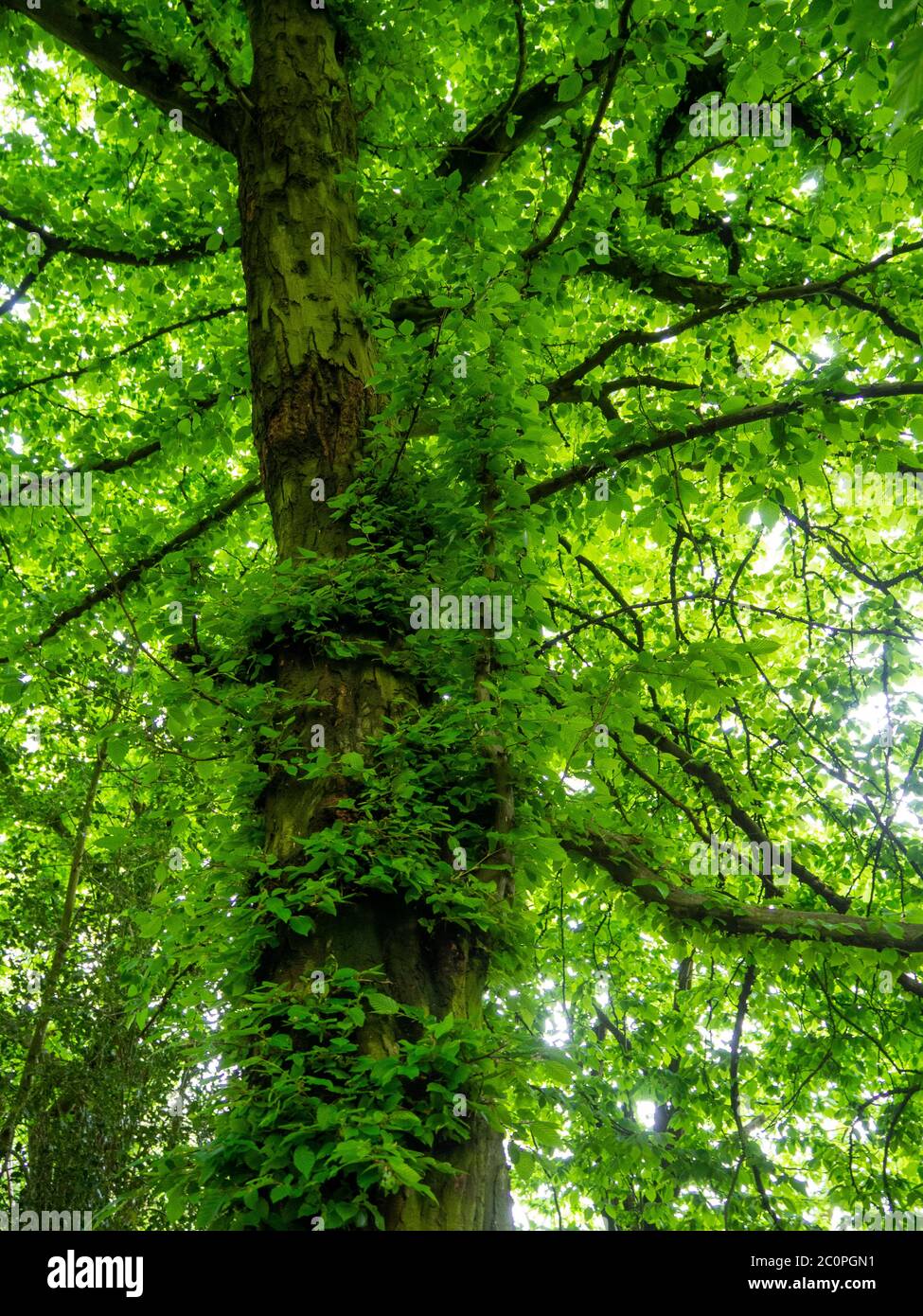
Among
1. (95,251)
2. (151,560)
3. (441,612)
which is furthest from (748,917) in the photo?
(95,251)

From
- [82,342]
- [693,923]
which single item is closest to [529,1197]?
[693,923]

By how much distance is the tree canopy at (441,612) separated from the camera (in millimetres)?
2529

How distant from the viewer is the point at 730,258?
6.24 meters

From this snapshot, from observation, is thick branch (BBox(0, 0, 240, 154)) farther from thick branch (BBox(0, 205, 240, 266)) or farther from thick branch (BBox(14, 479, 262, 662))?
thick branch (BBox(14, 479, 262, 662))

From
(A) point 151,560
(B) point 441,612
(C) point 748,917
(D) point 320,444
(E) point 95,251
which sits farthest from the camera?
(E) point 95,251

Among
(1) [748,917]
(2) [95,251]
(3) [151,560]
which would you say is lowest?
(1) [748,917]

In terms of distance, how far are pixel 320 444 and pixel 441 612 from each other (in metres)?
1.00

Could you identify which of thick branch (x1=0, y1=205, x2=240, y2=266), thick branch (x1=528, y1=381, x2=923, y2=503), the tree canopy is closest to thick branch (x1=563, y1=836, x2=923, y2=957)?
the tree canopy

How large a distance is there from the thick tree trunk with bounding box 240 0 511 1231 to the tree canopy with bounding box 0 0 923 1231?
0.7 inches

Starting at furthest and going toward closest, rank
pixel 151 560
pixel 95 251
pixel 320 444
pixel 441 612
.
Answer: pixel 95 251 → pixel 151 560 → pixel 320 444 → pixel 441 612

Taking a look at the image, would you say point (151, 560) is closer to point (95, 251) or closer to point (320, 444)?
point (320, 444)

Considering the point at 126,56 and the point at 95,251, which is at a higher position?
the point at 126,56

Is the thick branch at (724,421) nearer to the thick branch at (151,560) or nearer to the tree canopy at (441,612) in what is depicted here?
the tree canopy at (441,612)

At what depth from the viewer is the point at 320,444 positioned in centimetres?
369
